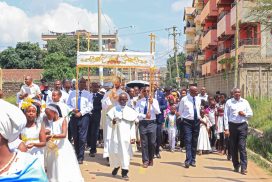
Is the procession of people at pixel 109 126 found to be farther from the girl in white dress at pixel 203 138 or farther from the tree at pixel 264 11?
the tree at pixel 264 11

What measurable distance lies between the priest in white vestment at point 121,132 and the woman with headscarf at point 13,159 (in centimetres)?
793

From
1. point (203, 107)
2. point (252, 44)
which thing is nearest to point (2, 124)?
point (203, 107)

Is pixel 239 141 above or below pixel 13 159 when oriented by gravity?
below

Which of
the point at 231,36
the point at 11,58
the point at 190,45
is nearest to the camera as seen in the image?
the point at 231,36

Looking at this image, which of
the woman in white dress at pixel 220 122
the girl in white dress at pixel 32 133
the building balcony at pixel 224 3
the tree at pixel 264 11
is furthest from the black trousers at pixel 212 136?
the building balcony at pixel 224 3

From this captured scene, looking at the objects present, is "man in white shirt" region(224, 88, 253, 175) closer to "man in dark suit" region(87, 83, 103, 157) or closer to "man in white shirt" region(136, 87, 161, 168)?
"man in white shirt" region(136, 87, 161, 168)

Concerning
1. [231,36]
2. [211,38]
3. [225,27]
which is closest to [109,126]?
[225,27]

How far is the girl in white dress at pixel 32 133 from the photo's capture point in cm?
730

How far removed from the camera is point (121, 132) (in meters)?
11.0

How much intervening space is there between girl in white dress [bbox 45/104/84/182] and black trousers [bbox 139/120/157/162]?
4386mm

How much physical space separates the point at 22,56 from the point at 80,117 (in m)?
53.6

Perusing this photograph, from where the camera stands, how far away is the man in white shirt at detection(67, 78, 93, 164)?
12.6m

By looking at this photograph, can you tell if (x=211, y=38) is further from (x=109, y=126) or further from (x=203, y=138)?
(x=109, y=126)

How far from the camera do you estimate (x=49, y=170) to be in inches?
319
